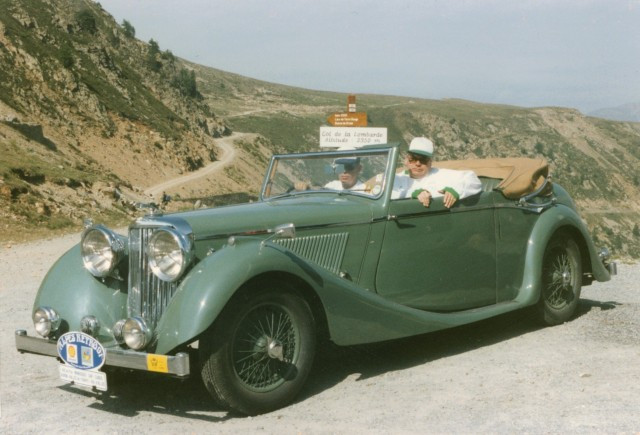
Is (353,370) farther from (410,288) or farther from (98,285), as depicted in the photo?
(98,285)

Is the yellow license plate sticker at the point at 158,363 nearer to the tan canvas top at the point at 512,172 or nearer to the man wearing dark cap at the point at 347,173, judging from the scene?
the man wearing dark cap at the point at 347,173

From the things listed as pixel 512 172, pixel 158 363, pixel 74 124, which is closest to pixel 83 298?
pixel 158 363

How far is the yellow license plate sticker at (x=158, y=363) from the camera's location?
4090 mm

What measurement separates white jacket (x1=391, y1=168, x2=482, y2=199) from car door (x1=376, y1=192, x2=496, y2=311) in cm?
10

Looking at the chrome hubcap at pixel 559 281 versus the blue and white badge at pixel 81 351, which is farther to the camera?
the chrome hubcap at pixel 559 281

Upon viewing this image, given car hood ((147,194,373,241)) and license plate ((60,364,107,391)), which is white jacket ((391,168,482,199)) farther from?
license plate ((60,364,107,391))

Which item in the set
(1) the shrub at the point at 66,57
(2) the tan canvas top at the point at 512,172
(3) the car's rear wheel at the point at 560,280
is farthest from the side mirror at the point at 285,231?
(1) the shrub at the point at 66,57

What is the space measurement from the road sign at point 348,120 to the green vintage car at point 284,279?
11701 millimetres

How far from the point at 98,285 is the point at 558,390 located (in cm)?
317

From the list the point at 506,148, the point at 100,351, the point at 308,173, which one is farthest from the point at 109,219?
the point at 506,148

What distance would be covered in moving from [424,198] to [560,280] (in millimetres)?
2075

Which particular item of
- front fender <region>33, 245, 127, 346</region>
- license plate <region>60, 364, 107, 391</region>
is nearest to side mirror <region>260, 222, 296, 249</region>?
front fender <region>33, 245, 127, 346</region>

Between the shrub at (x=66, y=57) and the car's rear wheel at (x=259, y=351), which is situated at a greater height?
the shrub at (x=66, y=57)

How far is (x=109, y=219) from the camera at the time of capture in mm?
21547
